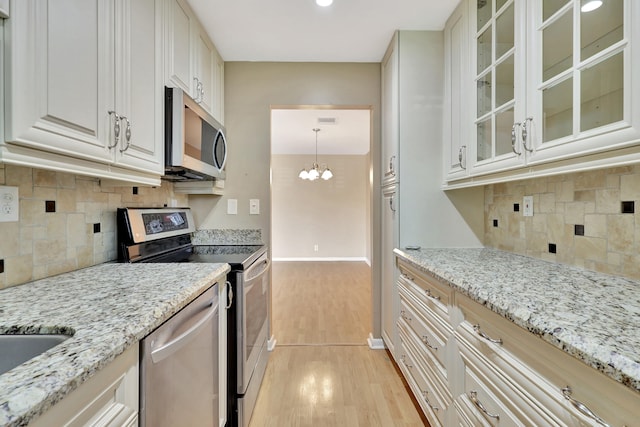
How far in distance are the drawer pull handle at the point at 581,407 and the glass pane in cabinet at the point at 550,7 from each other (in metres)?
1.30

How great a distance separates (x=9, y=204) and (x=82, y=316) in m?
0.62

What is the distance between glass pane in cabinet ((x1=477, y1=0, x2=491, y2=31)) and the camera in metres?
1.57

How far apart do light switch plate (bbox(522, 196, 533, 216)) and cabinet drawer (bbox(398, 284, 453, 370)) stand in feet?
2.61

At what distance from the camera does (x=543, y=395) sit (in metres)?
0.73

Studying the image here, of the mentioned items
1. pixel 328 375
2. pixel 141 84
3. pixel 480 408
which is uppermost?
pixel 141 84

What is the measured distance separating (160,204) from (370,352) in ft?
6.34

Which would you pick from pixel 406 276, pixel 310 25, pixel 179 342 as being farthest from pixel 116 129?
pixel 406 276

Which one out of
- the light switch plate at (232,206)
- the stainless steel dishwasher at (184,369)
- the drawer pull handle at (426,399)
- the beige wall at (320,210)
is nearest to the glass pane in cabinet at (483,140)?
the drawer pull handle at (426,399)

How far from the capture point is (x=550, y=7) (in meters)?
1.16

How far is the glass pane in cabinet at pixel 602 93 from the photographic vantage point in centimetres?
91

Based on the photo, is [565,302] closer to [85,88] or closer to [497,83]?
[497,83]

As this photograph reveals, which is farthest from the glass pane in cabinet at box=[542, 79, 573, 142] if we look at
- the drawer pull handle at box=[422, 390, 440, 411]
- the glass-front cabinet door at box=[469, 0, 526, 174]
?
the drawer pull handle at box=[422, 390, 440, 411]

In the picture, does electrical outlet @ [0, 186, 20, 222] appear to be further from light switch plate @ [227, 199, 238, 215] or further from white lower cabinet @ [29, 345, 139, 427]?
light switch plate @ [227, 199, 238, 215]

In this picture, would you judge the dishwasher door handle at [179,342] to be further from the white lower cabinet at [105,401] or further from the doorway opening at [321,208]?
the doorway opening at [321,208]
